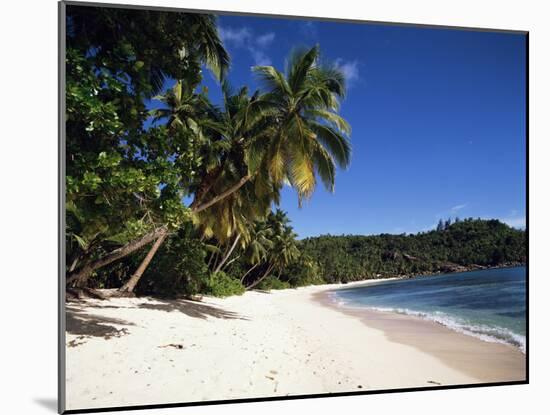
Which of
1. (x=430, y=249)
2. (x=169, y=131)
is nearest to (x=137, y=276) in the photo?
(x=169, y=131)

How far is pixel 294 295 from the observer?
232 inches

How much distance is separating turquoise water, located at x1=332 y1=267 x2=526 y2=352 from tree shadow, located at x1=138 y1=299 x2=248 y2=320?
5.38ft

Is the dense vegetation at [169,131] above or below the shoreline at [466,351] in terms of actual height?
above

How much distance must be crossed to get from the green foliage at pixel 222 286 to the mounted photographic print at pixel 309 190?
35.8 inches

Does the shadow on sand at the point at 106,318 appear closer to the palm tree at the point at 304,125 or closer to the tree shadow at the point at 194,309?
the tree shadow at the point at 194,309

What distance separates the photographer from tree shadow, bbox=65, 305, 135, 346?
3385 millimetres

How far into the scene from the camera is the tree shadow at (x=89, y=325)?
11.1 feet

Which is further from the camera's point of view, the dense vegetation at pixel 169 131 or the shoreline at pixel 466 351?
the shoreline at pixel 466 351

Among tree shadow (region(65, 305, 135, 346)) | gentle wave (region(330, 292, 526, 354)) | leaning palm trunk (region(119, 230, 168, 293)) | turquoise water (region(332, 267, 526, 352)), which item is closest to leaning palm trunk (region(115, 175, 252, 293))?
leaning palm trunk (region(119, 230, 168, 293))

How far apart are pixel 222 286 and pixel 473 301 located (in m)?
3.18

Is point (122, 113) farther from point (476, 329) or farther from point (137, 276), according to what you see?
point (476, 329)

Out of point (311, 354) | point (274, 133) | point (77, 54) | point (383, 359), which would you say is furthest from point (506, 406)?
point (77, 54)

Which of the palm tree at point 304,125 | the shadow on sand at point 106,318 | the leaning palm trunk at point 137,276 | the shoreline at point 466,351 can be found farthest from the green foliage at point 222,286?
the shoreline at point 466,351

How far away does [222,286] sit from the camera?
620 centimetres
